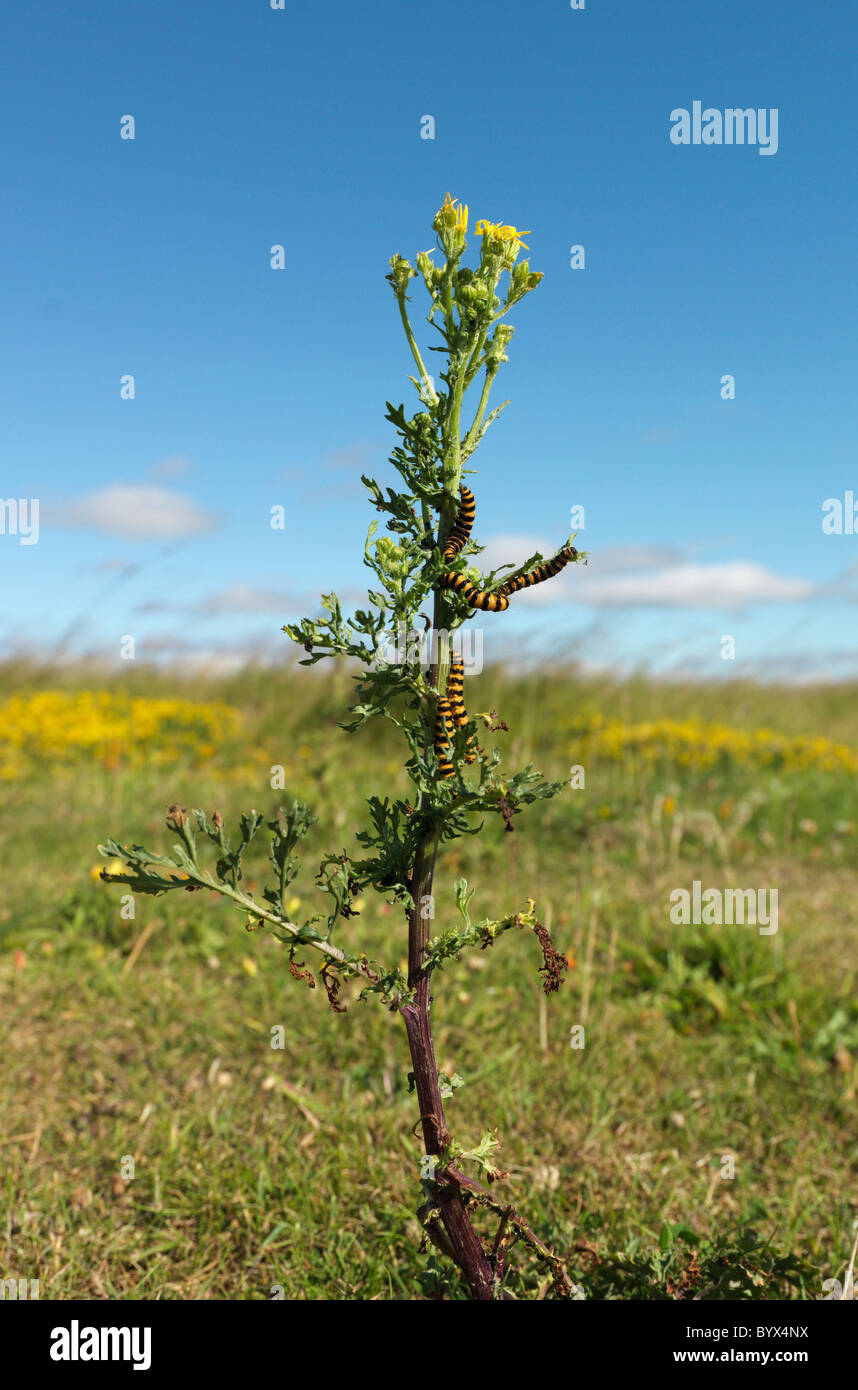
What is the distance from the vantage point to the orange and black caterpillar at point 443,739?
1825mm

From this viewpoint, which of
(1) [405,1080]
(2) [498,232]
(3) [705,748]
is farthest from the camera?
(3) [705,748]

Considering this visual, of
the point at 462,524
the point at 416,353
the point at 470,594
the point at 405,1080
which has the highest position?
the point at 416,353

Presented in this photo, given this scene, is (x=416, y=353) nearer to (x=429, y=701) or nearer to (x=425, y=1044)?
(x=429, y=701)

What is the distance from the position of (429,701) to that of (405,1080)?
230cm

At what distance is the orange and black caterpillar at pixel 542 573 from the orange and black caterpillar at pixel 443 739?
0.25 m

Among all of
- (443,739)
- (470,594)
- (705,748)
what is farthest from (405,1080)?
(705,748)

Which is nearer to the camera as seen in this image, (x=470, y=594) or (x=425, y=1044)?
(x=470, y=594)

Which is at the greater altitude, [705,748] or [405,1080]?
[705,748]

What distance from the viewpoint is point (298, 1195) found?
2.97 m

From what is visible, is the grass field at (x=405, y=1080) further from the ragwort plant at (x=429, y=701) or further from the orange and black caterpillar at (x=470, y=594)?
the orange and black caterpillar at (x=470, y=594)

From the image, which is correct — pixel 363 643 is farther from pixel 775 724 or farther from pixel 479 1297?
pixel 775 724

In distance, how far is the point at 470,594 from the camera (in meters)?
1.79

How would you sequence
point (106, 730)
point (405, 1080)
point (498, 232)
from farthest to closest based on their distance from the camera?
point (106, 730), point (405, 1080), point (498, 232)
